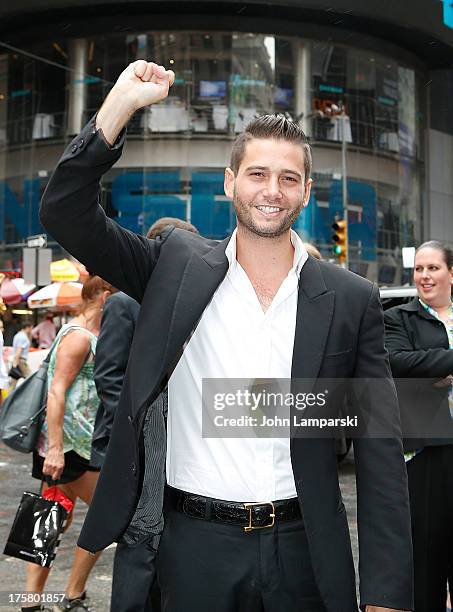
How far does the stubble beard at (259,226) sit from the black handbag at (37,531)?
2.64m

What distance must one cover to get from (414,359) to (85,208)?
8.39 feet

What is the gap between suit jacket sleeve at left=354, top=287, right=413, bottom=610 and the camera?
2.75 m

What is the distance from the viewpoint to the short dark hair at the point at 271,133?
2924 mm

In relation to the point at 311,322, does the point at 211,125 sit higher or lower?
higher

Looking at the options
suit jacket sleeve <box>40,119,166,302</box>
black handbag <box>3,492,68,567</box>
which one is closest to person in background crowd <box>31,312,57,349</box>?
black handbag <box>3,492,68,567</box>

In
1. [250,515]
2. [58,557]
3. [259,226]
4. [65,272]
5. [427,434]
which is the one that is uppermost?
[65,272]

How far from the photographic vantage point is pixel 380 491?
2832 mm

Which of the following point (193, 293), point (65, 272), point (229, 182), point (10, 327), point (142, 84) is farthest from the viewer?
point (10, 327)

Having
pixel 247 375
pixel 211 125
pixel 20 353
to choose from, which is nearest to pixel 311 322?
pixel 247 375

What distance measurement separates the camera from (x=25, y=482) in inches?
→ 409

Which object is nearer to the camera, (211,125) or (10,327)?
(10,327)

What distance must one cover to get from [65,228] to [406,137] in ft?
138

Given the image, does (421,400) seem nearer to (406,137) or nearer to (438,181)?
(406,137)

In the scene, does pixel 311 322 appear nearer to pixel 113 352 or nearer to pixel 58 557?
pixel 113 352
